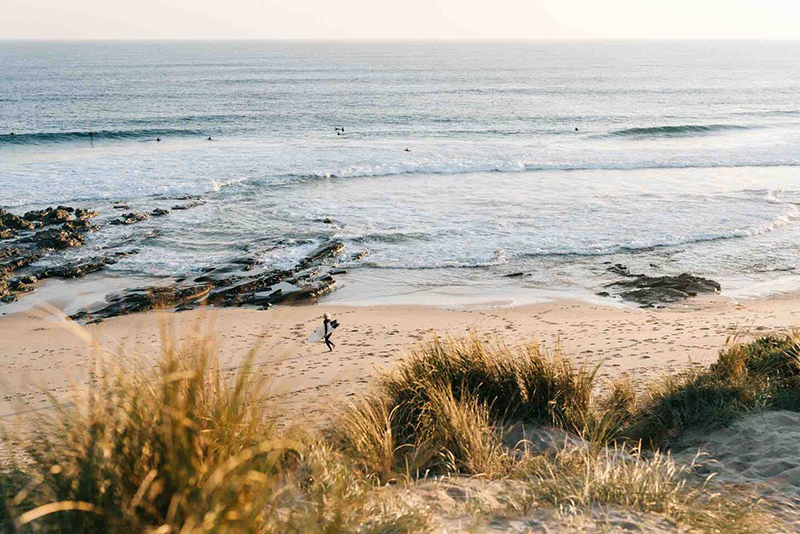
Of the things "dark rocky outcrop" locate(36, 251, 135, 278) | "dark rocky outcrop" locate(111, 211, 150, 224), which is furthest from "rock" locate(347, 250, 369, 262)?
"dark rocky outcrop" locate(111, 211, 150, 224)

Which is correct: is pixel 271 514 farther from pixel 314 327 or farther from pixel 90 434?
pixel 314 327

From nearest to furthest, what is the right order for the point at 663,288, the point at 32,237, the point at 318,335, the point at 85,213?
the point at 318,335
the point at 663,288
the point at 32,237
the point at 85,213

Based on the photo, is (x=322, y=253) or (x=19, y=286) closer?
(x=19, y=286)

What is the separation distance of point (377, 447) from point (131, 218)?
1782 centimetres

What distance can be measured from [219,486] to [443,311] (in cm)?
1050

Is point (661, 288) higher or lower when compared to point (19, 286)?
higher

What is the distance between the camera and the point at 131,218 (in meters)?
20.7

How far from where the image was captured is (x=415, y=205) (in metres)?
23.1

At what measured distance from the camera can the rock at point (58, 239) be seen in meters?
→ 17.8

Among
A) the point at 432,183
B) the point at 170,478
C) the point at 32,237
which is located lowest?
the point at 32,237

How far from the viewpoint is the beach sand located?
9547 millimetres

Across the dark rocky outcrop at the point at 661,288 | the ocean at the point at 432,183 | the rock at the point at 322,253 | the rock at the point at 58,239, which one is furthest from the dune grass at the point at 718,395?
the rock at the point at 58,239

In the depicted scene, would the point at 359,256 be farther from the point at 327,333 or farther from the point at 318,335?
the point at 327,333

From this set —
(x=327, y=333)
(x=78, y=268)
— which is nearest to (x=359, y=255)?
(x=327, y=333)
